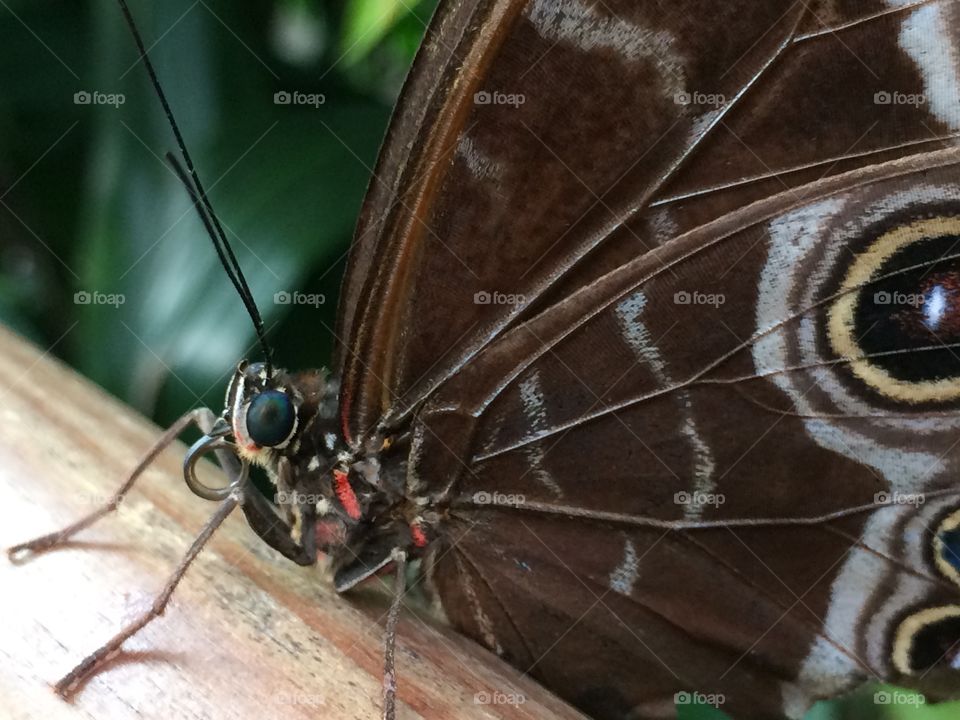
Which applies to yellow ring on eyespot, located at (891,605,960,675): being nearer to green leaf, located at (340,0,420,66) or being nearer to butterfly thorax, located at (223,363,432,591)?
butterfly thorax, located at (223,363,432,591)

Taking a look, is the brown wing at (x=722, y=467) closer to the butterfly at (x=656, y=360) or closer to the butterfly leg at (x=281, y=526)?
the butterfly at (x=656, y=360)

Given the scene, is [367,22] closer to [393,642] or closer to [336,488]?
[336,488]

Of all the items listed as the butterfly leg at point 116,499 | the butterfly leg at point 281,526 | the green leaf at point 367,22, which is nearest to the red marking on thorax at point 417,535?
the butterfly leg at point 281,526

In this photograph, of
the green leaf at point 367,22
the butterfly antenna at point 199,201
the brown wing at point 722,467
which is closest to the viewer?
the butterfly antenna at point 199,201

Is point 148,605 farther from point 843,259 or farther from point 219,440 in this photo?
point 843,259

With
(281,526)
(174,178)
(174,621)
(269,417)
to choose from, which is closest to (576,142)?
(269,417)

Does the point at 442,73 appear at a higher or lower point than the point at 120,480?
higher

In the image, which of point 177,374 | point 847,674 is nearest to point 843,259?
point 847,674
